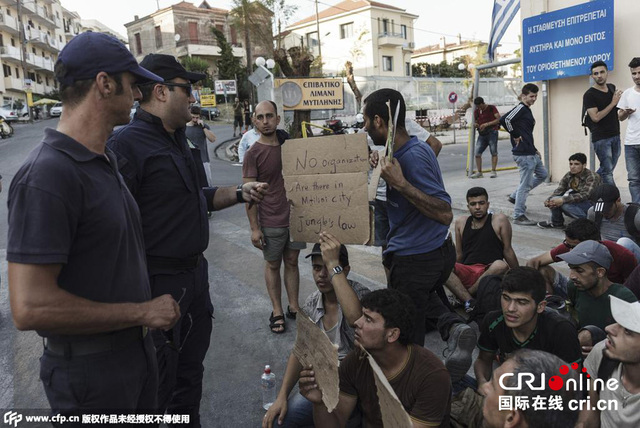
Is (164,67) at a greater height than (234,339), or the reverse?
(164,67)

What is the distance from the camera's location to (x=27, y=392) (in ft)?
12.4

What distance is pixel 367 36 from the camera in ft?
176

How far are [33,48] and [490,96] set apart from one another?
47885 mm

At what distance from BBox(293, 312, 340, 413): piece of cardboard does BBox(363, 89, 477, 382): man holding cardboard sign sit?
0.64 meters

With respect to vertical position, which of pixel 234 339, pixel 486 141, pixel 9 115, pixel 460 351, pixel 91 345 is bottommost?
pixel 234 339

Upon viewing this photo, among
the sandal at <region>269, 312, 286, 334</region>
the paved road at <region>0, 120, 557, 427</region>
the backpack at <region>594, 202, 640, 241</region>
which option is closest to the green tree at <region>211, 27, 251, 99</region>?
the paved road at <region>0, 120, 557, 427</region>

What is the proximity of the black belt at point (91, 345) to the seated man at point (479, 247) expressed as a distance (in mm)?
3329

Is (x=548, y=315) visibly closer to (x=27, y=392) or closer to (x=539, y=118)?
(x=27, y=392)

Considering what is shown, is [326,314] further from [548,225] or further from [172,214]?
[548,225]

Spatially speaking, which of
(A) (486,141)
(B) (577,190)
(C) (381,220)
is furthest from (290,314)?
(A) (486,141)

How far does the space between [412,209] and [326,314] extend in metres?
0.93

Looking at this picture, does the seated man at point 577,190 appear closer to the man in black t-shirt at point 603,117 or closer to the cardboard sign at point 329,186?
the man in black t-shirt at point 603,117

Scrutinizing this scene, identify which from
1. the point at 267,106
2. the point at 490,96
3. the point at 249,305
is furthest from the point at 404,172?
the point at 490,96

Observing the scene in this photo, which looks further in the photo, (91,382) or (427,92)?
(427,92)
